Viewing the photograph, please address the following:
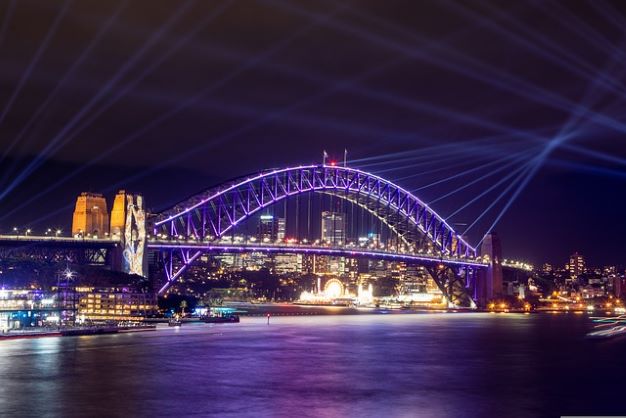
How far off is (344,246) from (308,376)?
6737 cm

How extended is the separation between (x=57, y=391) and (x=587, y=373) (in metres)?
28.1

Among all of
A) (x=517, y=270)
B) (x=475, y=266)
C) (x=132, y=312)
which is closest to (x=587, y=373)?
(x=132, y=312)

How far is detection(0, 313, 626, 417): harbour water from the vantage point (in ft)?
114

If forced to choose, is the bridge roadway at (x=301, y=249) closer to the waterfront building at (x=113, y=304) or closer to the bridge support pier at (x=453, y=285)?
the bridge support pier at (x=453, y=285)

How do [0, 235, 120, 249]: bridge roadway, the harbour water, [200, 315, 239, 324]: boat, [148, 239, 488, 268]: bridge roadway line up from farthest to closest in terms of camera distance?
1. [200, 315, 239, 324]: boat
2. [148, 239, 488, 268]: bridge roadway
3. [0, 235, 120, 249]: bridge roadway
4. the harbour water

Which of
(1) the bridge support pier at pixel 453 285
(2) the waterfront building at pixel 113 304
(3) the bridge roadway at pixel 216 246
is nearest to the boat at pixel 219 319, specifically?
(2) the waterfront building at pixel 113 304

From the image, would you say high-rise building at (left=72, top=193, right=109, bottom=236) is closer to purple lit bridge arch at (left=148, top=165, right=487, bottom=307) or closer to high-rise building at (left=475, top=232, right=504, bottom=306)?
purple lit bridge arch at (left=148, top=165, right=487, bottom=307)

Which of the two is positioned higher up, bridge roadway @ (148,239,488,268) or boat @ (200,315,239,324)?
bridge roadway @ (148,239,488,268)

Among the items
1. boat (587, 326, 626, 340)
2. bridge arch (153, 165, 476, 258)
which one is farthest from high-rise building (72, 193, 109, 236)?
boat (587, 326, 626, 340)

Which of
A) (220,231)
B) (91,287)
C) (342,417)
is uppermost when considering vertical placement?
(220,231)

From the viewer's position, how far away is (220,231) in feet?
322

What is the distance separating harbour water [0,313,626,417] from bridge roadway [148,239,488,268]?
57.6 ft

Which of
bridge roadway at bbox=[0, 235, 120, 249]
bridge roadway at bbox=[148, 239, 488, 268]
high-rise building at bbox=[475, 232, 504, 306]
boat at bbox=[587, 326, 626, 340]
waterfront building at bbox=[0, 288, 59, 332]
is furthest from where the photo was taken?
high-rise building at bbox=[475, 232, 504, 306]

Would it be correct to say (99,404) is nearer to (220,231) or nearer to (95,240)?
(95,240)
